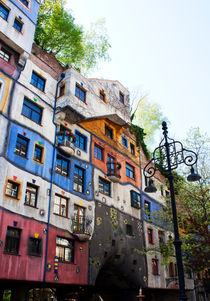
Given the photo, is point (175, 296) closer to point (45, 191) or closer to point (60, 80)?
point (45, 191)

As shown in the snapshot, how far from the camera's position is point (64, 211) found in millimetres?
16172

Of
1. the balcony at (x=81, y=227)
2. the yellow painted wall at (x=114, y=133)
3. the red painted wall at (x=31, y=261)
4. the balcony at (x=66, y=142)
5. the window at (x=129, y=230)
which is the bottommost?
the red painted wall at (x=31, y=261)

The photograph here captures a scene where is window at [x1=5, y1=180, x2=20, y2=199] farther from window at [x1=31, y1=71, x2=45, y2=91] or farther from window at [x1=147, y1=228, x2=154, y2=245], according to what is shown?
window at [x1=147, y1=228, x2=154, y2=245]

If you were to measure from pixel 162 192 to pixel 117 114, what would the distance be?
10938 millimetres

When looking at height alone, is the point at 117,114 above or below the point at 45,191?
above

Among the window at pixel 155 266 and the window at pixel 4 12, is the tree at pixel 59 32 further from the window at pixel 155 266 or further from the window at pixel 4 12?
the window at pixel 155 266

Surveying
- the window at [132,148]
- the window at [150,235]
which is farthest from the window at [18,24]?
the window at [150,235]

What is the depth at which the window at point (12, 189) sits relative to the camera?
525 inches

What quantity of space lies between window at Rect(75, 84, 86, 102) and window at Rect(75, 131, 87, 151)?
2491 mm

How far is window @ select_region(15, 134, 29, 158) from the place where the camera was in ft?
47.6

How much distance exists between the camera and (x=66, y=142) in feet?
56.4

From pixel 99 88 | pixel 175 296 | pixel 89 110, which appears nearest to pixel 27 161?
pixel 89 110

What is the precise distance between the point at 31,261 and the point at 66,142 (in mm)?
7017

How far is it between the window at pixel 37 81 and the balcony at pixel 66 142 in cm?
315
